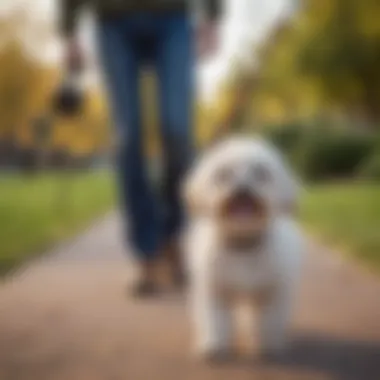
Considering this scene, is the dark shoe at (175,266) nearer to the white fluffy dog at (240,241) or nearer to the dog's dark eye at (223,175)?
the white fluffy dog at (240,241)

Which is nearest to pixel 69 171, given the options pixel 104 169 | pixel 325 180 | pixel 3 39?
pixel 104 169

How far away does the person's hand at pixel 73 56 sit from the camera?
123cm

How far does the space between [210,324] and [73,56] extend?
0.30 metres

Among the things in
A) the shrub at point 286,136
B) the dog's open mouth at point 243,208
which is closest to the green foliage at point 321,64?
the shrub at point 286,136

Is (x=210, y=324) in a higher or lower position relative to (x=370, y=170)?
lower

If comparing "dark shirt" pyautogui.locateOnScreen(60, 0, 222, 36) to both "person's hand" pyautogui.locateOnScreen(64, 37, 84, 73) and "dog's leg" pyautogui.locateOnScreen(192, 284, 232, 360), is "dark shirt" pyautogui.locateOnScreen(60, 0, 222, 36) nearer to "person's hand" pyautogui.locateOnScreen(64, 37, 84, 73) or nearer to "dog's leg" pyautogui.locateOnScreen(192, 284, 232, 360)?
"person's hand" pyautogui.locateOnScreen(64, 37, 84, 73)

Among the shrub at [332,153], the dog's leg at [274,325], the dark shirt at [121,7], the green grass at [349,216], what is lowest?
the dog's leg at [274,325]

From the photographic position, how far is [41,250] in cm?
133

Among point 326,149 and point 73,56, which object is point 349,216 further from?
point 73,56

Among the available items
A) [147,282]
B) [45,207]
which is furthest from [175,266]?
[45,207]

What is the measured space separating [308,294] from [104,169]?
241mm

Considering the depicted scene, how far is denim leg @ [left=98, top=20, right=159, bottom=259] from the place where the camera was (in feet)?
4.01

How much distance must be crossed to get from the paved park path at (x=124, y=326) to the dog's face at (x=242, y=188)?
116 mm

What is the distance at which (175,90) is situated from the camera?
1216 millimetres
